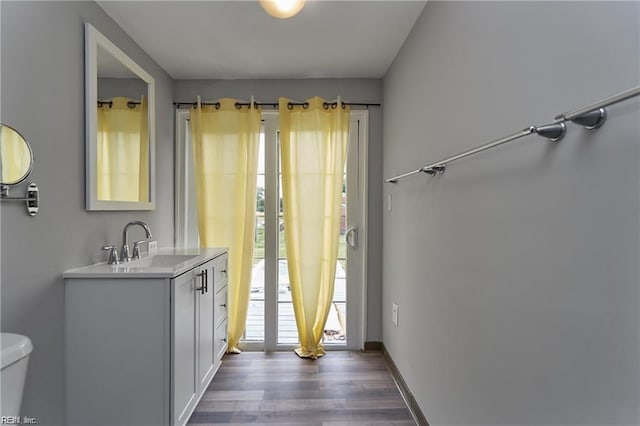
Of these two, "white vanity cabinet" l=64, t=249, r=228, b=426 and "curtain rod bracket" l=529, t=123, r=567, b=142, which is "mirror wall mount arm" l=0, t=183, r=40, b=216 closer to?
"white vanity cabinet" l=64, t=249, r=228, b=426

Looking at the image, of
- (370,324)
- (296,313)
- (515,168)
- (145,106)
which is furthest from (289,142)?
(515,168)

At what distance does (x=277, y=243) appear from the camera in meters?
2.98

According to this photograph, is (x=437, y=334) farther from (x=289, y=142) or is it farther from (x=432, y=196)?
(x=289, y=142)

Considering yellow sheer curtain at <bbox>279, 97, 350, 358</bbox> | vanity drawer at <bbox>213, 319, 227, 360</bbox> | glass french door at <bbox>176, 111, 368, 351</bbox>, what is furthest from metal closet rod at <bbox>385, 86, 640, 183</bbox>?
vanity drawer at <bbox>213, 319, 227, 360</bbox>

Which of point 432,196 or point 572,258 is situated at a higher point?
point 432,196

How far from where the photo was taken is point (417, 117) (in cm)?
203

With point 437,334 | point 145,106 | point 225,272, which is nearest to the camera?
point 437,334

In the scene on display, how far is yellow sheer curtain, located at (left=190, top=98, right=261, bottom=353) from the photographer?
284cm

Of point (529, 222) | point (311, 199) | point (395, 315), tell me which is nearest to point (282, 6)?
point (529, 222)

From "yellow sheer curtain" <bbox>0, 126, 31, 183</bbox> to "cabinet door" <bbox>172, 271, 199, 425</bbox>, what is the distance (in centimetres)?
76

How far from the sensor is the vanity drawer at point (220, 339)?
93.7 inches

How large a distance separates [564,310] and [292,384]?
1.98 metres

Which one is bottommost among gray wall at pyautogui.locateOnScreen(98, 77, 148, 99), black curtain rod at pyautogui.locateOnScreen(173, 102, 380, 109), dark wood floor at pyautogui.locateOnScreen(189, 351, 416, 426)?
dark wood floor at pyautogui.locateOnScreen(189, 351, 416, 426)

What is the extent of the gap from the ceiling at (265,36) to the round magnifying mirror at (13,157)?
1.00 meters
